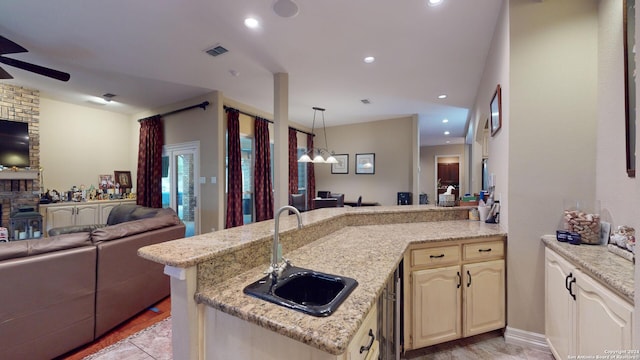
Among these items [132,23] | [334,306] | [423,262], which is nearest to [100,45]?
[132,23]

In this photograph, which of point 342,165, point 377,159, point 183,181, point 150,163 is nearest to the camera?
point 183,181

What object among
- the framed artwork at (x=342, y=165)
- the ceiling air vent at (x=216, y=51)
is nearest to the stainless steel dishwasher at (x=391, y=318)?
the ceiling air vent at (x=216, y=51)

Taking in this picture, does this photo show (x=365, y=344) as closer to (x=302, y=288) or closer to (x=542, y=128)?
(x=302, y=288)

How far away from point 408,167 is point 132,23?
5.51 meters

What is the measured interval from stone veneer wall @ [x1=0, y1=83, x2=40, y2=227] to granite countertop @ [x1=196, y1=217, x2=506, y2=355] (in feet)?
18.1

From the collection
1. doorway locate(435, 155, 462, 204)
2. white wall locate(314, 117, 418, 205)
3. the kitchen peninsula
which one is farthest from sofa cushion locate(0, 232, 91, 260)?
doorway locate(435, 155, 462, 204)

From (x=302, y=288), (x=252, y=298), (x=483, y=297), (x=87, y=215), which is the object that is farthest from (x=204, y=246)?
(x=87, y=215)

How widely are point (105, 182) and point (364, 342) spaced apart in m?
6.74

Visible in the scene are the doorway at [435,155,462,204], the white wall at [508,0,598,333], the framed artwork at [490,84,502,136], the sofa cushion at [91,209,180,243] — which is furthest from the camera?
the doorway at [435,155,462,204]

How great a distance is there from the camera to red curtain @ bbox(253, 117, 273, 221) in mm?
5305

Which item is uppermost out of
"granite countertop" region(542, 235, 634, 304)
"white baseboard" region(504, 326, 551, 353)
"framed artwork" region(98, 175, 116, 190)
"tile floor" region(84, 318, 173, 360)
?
"framed artwork" region(98, 175, 116, 190)

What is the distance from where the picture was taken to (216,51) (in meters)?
2.94

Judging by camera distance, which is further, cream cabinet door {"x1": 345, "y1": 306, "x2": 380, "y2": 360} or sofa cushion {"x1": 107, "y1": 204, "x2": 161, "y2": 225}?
sofa cushion {"x1": 107, "y1": 204, "x2": 161, "y2": 225}

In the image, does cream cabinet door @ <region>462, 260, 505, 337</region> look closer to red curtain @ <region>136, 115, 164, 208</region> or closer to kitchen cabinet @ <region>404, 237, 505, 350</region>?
kitchen cabinet @ <region>404, 237, 505, 350</region>
